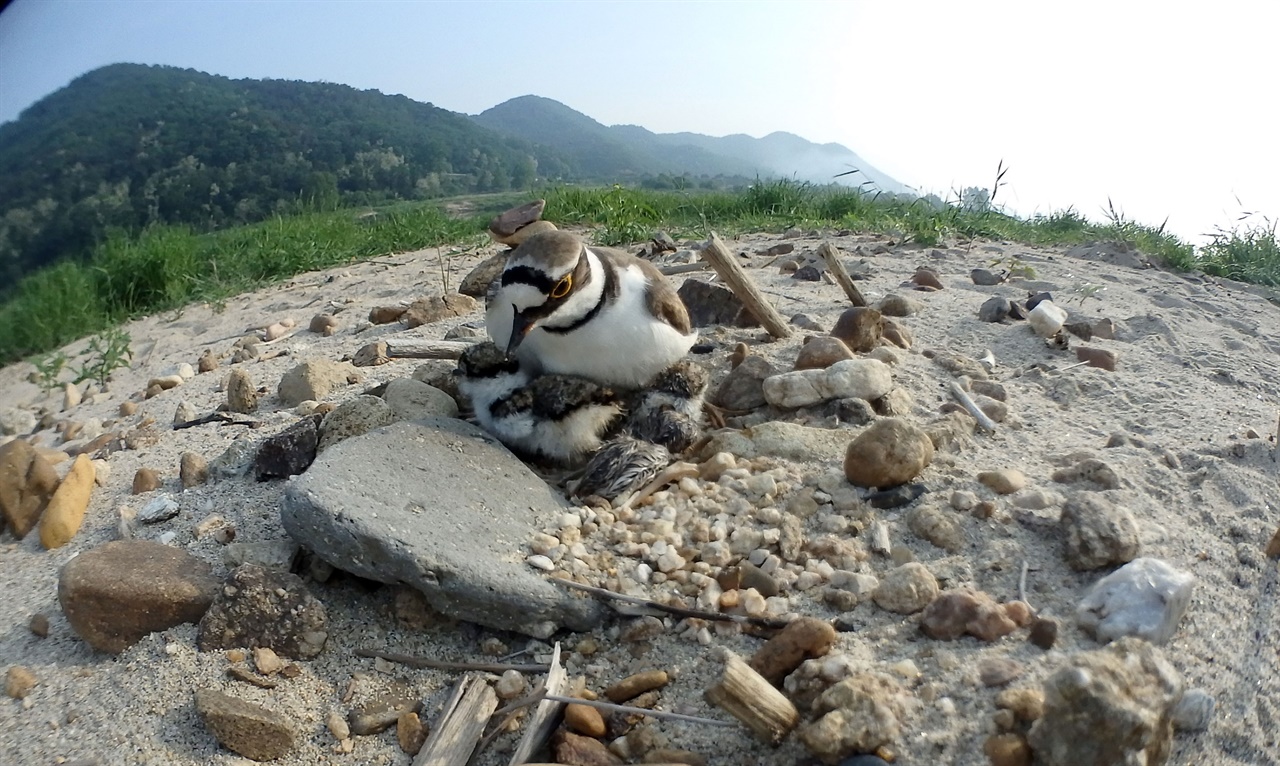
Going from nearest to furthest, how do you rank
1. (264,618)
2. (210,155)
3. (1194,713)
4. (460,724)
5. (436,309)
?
1. (1194,713)
2. (460,724)
3. (264,618)
4. (436,309)
5. (210,155)

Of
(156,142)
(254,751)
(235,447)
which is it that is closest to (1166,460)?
(254,751)

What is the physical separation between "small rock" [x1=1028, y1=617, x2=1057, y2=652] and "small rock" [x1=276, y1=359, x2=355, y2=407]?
324cm

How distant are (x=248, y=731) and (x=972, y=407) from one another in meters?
2.88

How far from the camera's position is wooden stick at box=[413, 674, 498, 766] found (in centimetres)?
193

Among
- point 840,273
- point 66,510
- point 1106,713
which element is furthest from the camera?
point 840,273

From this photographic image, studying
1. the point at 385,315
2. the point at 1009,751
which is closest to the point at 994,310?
the point at 1009,751

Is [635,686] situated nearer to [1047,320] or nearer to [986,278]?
[1047,320]

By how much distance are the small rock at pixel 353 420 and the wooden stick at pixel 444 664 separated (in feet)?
3.28

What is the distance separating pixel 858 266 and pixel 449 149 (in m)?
9.94

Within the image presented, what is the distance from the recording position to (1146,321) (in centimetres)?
485

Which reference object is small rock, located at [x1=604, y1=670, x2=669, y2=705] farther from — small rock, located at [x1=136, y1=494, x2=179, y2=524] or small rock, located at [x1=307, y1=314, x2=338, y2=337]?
small rock, located at [x1=307, y1=314, x2=338, y2=337]

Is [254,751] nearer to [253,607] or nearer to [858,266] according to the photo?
[253,607]

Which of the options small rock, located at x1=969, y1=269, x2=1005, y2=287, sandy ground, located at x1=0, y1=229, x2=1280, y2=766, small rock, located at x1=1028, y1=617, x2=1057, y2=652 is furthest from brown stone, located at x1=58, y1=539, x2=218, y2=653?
small rock, located at x1=969, y1=269, x2=1005, y2=287

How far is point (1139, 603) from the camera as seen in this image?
2033mm
